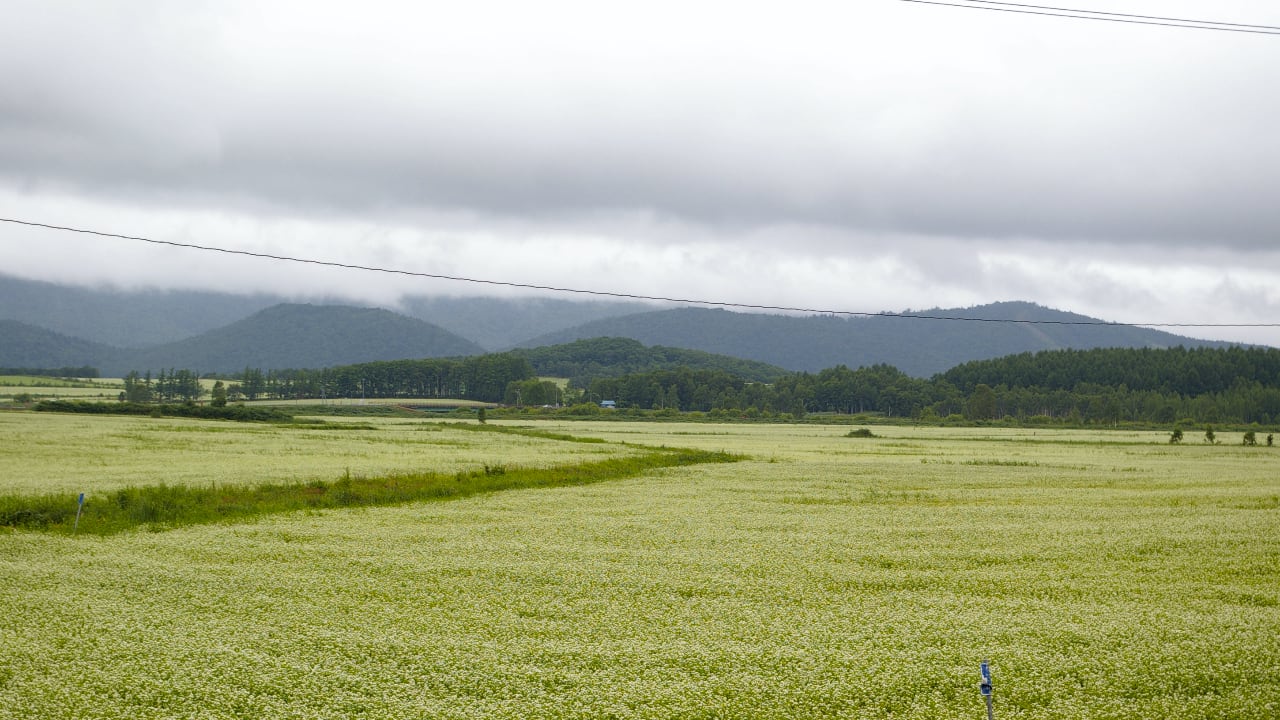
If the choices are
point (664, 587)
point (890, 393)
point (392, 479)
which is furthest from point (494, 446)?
point (890, 393)

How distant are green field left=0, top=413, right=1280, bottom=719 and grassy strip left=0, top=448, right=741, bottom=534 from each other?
1720 mm

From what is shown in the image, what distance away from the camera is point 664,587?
59.5 feet

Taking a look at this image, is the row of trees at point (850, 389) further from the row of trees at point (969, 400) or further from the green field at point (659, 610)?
the green field at point (659, 610)

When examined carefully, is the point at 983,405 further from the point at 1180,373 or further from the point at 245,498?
the point at 245,498

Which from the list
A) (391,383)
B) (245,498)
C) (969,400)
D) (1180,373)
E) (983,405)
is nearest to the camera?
(245,498)

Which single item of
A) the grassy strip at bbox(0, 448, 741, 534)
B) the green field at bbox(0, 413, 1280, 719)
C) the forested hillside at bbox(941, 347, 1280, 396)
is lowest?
the grassy strip at bbox(0, 448, 741, 534)

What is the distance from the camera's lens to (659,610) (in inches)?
641

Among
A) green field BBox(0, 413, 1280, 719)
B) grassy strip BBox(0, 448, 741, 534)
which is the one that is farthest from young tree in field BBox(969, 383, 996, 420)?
green field BBox(0, 413, 1280, 719)

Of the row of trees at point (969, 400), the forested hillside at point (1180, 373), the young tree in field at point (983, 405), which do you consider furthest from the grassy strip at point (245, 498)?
the forested hillside at point (1180, 373)

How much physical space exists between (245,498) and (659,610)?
2071 centimetres

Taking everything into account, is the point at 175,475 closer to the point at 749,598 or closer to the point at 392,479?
the point at 392,479

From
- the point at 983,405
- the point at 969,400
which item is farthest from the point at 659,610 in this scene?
the point at 969,400

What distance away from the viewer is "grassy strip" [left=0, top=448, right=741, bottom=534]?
2628 cm

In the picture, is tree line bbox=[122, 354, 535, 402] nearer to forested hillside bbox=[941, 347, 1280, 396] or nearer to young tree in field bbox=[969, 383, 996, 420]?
young tree in field bbox=[969, 383, 996, 420]
